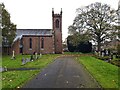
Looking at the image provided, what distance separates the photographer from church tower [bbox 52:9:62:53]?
8361cm

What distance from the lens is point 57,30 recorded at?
84.9m

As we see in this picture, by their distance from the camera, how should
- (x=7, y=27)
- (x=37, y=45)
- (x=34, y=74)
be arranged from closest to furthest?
1. (x=34, y=74)
2. (x=7, y=27)
3. (x=37, y=45)

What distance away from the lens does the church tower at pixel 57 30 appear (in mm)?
83606

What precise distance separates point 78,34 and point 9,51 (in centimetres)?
1681

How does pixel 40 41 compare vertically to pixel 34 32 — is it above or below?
below

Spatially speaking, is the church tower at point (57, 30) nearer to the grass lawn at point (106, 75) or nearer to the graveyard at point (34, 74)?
the graveyard at point (34, 74)

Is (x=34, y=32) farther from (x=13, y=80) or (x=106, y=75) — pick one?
(x=13, y=80)

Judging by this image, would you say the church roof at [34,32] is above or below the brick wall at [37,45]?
above

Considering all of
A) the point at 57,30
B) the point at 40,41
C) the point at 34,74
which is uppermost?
the point at 57,30

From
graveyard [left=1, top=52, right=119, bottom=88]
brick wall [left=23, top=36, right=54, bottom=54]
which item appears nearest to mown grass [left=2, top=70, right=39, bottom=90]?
graveyard [left=1, top=52, right=119, bottom=88]

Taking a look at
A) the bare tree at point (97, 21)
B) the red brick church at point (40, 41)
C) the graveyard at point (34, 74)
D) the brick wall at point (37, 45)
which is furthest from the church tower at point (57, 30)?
the graveyard at point (34, 74)

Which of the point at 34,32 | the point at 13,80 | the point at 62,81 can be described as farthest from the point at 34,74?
the point at 34,32

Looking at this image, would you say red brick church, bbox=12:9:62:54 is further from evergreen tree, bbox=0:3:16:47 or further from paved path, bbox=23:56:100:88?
paved path, bbox=23:56:100:88

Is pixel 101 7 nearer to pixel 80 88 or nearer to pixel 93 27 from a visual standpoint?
pixel 93 27
